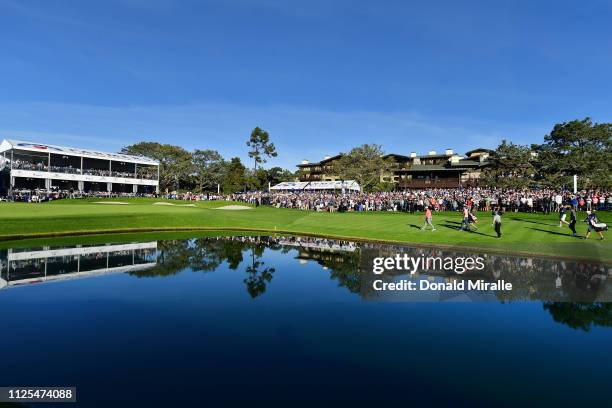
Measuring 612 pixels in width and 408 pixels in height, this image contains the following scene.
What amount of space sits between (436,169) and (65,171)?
81.1 metres

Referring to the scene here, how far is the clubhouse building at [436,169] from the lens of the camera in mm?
82188

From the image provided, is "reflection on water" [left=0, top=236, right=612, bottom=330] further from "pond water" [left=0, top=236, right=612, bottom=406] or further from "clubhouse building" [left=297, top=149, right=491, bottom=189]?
"clubhouse building" [left=297, top=149, right=491, bottom=189]

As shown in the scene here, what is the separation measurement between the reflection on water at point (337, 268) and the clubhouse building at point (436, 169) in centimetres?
6341

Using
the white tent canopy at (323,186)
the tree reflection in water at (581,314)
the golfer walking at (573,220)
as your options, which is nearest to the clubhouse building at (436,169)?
the white tent canopy at (323,186)

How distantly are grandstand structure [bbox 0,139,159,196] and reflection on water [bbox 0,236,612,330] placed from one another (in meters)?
59.7

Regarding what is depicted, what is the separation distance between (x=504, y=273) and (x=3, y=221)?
109 feet

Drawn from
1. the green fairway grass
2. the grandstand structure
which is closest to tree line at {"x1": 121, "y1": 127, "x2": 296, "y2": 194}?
the grandstand structure

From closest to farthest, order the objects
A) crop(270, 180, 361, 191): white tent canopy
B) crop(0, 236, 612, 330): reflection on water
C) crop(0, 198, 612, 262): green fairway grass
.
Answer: crop(0, 236, 612, 330): reflection on water < crop(0, 198, 612, 262): green fairway grass < crop(270, 180, 361, 191): white tent canopy

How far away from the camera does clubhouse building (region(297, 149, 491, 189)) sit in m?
82.2

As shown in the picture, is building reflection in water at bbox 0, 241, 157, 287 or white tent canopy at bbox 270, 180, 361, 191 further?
white tent canopy at bbox 270, 180, 361, 191

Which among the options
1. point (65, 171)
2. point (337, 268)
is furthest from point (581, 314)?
point (65, 171)

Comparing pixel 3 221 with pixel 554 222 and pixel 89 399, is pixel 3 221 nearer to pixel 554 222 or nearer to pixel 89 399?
pixel 89 399

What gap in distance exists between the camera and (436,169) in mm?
86562

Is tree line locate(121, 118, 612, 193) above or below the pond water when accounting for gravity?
above
